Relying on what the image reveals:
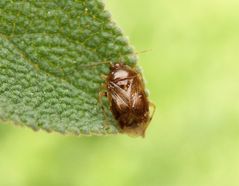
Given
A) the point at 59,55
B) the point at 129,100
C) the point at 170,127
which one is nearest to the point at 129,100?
the point at 129,100

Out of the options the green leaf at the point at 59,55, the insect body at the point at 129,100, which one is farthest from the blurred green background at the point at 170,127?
the green leaf at the point at 59,55

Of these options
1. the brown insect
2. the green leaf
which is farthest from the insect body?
the green leaf

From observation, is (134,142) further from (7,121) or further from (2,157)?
(7,121)

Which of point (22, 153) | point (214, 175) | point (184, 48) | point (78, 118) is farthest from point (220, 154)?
point (78, 118)

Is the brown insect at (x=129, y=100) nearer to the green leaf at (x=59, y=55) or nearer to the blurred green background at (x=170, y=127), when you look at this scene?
the green leaf at (x=59, y=55)

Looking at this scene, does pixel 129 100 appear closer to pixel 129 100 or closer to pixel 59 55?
pixel 129 100

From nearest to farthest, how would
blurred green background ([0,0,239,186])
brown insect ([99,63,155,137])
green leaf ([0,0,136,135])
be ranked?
1. green leaf ([0,0,136,135])
2. brown insect ([99,63,155,137])
3. blurred green background ([0,0,239,186])

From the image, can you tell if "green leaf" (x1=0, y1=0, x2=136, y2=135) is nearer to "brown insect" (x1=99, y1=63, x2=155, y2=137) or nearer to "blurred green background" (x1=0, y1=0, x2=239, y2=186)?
"brown insect" (x1=99, y1=63, x2=155, y2=137)
